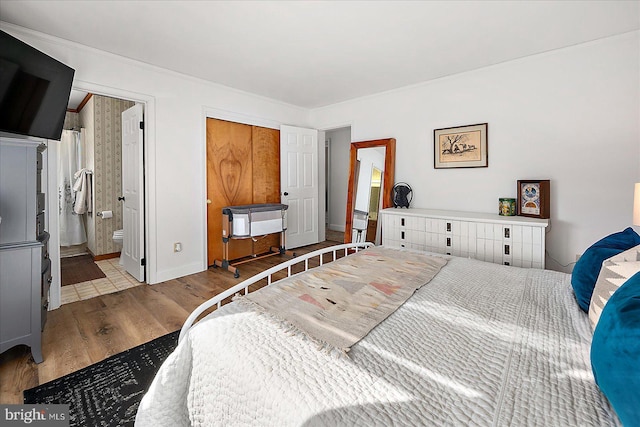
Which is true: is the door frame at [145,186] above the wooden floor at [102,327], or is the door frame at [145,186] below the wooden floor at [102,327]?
above

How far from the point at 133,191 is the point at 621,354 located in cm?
401

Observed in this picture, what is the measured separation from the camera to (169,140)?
3348 mm

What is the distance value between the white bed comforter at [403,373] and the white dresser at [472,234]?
1.63 metres

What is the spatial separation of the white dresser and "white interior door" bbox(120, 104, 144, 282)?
9.21 ft

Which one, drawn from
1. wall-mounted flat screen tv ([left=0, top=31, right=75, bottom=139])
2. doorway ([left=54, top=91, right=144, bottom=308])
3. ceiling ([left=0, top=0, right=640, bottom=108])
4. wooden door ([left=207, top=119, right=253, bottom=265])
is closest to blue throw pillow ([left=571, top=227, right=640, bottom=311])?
ceiling ([left=0, top=0, right=640, bottom=108])

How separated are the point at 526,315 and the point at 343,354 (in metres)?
0.77

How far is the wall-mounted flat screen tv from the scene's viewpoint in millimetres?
1976

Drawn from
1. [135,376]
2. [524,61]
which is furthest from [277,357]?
[524,61]

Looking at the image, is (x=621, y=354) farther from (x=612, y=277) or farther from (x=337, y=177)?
(x=337, y=177)

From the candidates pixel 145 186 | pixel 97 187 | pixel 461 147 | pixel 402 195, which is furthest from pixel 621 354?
pixel 97 187

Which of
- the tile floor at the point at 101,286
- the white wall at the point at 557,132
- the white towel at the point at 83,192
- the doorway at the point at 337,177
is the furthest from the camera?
the doorway at the point at 337,177

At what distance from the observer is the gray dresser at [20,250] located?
70.2 inches

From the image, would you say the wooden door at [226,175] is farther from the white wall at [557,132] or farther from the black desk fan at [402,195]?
the white wall at [557,132]

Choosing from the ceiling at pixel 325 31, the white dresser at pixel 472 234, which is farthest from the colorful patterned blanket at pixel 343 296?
the ceiling at pixel 325 31
